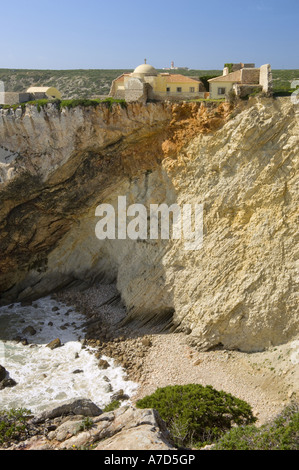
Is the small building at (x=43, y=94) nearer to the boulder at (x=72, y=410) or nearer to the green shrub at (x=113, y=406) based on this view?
the green shrub at (x=113, y=406)

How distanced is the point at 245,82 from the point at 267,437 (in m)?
20.1

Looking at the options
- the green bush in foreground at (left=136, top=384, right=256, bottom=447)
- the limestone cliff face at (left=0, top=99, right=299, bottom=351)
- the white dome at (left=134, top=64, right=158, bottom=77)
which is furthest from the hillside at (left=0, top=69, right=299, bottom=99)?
the green bush in foreground at (left=136, top=384, right=256, bottom=447)

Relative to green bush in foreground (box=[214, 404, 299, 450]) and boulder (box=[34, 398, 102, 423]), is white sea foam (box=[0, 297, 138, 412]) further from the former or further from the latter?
green bush in foreground (box=[214, 404, 299, 450])

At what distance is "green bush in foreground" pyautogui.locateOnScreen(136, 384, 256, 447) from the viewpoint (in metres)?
14.3

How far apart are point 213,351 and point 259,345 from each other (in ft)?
8.74

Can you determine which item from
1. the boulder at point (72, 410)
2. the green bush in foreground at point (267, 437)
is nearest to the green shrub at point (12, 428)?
the boulder at point (72, 410)

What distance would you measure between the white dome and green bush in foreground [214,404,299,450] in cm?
2359

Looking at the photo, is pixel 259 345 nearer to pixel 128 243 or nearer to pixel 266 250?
pixel 266 250

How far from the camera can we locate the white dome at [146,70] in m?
28.0

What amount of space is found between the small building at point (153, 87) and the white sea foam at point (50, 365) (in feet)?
53.2

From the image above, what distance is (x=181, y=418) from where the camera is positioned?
14.7 m

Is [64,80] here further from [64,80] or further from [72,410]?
[72,410]

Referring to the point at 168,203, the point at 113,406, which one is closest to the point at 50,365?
the point at 113,406

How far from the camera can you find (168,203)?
1003 inches
